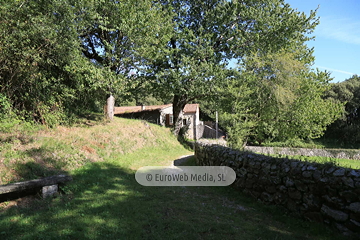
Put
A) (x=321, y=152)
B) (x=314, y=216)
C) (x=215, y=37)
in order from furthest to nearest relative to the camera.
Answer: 1. (x=321, y=152)
2. (x=215, y=37)
3. (x=314, y=216)

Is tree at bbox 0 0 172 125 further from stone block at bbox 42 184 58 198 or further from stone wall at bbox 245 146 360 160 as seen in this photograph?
stone wall at bbox 245 146 360 160

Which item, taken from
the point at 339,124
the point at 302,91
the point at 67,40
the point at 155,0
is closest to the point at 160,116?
the point at 155,0

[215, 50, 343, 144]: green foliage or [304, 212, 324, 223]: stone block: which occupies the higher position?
[215, 50, 343, 144]: green foliage

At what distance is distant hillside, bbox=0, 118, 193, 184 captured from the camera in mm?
6812

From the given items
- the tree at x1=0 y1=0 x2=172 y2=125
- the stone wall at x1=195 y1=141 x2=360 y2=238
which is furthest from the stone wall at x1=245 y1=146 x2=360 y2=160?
the stone wall at x1=195 y1=141 x2=360 y2=238

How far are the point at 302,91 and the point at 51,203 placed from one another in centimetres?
2211

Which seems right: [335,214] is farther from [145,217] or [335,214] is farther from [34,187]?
[34,187]

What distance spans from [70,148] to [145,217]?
6.39 m

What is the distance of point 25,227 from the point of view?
151 inches

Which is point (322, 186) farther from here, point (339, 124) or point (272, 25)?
point (339, 124)

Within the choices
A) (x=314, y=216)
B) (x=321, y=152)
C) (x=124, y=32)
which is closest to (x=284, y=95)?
(x=321, y=152)

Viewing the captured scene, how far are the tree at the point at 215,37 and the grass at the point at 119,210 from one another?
9.99m

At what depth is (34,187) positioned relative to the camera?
543 cm

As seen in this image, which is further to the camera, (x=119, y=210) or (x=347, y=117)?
(x=347, y=117)
